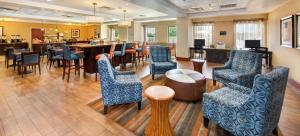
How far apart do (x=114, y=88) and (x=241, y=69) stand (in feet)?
10.2

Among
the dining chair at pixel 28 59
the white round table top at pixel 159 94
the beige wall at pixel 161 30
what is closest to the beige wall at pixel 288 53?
the white round table top at pixel 159 94

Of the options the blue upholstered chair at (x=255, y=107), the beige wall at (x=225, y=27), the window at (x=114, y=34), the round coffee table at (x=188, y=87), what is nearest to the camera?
the blue upholstered chair at (x=255, y=107)

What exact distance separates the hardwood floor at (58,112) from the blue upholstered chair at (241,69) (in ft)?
2.65

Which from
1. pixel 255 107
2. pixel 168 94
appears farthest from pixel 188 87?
pixel 255 107

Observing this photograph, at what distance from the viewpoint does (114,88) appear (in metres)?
2.94

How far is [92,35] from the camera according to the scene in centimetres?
1606

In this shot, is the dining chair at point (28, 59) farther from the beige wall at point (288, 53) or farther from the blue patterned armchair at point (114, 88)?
the beige wall at point (288, 53)

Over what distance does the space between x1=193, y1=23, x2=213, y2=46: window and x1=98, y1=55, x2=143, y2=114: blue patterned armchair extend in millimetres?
7369

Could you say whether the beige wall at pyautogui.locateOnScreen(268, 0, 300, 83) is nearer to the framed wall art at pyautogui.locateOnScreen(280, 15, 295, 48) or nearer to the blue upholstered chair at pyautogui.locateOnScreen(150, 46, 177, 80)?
the framed wall art at pyautogui.locateOnScreen(280, 15, 295, 48)

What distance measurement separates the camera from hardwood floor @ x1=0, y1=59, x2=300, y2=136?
241cm

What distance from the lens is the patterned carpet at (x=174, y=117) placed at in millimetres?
2373

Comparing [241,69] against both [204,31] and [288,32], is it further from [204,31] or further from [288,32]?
[204,31]

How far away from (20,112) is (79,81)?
210cm

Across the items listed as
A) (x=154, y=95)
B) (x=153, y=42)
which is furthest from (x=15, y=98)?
(x=153, y=42)
